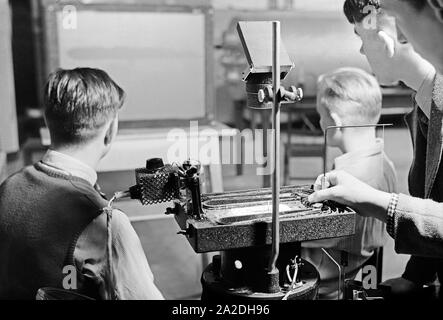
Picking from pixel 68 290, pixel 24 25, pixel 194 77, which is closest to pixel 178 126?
pixel 194 77

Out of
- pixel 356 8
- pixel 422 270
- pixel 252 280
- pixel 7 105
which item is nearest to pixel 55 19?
pixel 7 105

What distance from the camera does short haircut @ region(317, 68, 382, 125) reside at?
130 centimetres

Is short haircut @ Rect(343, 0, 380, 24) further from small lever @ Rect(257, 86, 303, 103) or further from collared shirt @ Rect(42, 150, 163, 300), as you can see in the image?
collared shirt @ Rect(42, 150, 163, 300)

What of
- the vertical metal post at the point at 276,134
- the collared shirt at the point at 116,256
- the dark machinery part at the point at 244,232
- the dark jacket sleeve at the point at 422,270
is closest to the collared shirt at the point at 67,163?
the collared shirt at the point at 116,256

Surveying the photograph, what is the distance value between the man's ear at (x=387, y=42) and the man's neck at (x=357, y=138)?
0.20 metres

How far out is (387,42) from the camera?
3.77ft

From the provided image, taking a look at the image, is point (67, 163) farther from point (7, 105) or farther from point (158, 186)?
point (7, 105)

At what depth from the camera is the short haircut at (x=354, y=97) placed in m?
1.30

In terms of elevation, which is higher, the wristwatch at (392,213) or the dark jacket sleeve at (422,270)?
the wristwatch at (392,213)

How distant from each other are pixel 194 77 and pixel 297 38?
1.31 feet

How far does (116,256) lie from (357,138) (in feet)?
2.12

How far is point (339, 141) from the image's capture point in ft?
4.24

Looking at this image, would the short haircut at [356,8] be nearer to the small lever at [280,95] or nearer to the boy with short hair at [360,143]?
the boy with short hair at [360,143]
